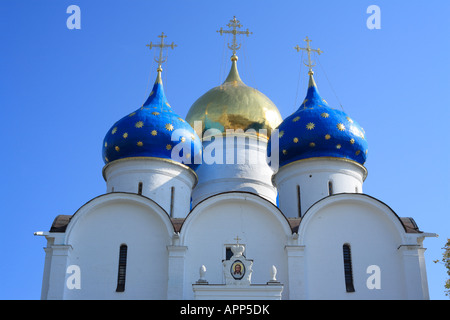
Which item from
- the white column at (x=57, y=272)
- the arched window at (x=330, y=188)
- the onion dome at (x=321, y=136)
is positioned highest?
the onion dome at (x=321, y=136)

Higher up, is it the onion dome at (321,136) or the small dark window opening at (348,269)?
the onion dome at (321,136)

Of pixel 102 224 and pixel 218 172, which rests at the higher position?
pixel 218 172

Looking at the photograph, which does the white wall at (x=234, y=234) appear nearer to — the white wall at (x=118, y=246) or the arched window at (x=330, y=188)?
the white wall at (x=118, y=246)

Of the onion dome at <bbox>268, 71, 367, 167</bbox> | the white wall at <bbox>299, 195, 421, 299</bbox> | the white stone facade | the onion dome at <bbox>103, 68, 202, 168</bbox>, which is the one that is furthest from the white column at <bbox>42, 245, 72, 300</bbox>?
the onion dome at <bbox>268, 71, 367, 167</bbox>

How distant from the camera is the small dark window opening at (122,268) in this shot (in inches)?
510

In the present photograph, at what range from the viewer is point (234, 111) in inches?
716

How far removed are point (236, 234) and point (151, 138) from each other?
3346mm

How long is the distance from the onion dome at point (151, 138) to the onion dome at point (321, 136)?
2286 millimetres

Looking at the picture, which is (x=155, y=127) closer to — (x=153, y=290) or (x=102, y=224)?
(x=102, y=224)

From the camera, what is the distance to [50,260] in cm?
1310

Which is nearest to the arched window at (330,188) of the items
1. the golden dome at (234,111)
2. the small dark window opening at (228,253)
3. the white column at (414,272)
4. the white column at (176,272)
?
the white column at (414,272)
